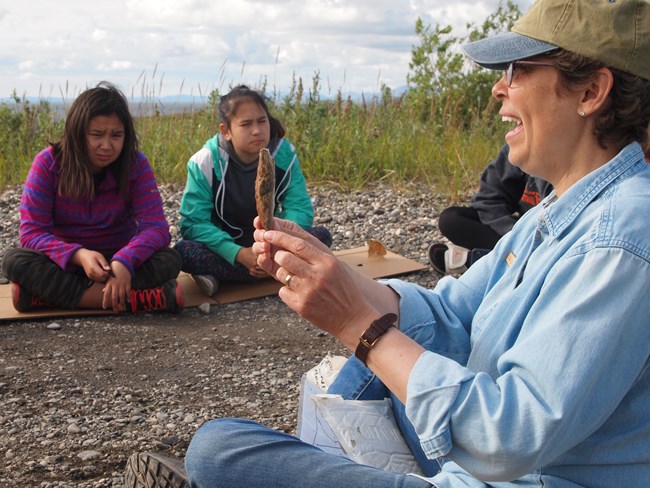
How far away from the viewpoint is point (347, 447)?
194 cm

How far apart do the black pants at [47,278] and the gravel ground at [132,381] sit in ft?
0.48

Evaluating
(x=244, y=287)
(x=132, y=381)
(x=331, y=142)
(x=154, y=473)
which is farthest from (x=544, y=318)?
(x=331, y=142)

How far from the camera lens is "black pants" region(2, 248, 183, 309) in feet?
15.1

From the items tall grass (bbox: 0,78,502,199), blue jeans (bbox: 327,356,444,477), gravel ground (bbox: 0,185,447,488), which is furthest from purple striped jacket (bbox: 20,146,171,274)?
tall grass (bbox: 0,78,502,199)

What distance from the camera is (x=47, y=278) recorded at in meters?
4.61

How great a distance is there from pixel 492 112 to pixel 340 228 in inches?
166

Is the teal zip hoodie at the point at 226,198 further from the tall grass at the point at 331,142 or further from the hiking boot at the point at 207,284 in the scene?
the tall grass at the point at 331,142

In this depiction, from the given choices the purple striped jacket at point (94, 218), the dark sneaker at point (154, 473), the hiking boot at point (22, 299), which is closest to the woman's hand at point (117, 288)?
the purple striped jacket at point (94, 218)

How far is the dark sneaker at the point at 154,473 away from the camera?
2.05 metres

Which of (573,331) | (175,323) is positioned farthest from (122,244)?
(573,331)

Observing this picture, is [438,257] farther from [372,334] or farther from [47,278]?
[372,334]

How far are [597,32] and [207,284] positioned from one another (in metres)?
3.72

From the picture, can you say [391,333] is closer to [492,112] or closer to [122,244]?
[122,244]

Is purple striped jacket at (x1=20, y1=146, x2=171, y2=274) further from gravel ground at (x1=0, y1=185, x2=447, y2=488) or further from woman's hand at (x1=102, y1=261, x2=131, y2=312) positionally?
gravel ground at (x1=0, y1=185, x2=447, y2=488)
